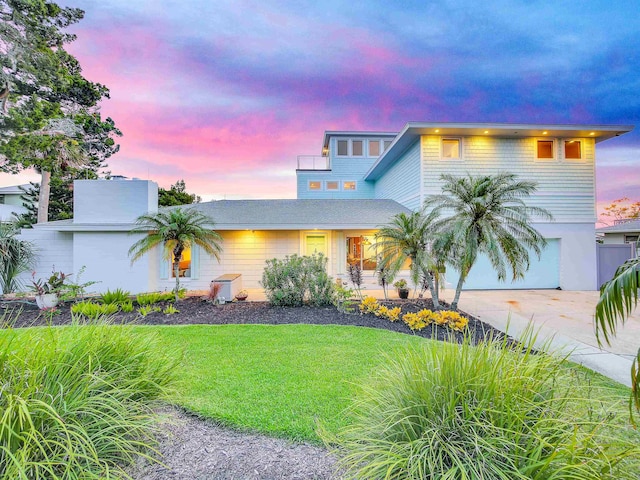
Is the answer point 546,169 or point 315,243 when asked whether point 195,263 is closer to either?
point 315,243

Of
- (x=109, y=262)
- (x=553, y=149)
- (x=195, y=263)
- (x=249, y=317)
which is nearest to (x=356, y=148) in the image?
(x=553, y=149)

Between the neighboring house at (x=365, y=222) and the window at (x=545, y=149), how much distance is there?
0.14 feet

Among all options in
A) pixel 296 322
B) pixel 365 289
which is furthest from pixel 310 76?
pixel 296 322

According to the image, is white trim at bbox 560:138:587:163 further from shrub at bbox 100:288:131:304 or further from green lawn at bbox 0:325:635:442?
shrub at bbox 100:288:131:304

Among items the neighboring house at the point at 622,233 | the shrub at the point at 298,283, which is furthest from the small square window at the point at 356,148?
the neighboring house at the point at 622,233

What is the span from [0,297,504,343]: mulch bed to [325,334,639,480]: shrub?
4504 millimetres

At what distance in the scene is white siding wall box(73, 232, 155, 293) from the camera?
10859 millimetres

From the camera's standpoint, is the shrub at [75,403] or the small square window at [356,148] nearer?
the shrub at [75,403]

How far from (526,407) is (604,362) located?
4675 millimetres

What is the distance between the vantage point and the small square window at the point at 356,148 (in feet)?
67.8

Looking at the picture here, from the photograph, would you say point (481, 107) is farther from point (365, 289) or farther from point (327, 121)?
point (365, 289)

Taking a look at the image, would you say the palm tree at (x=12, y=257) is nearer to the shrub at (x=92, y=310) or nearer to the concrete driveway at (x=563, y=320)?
the shrub at (x=92, y=310)

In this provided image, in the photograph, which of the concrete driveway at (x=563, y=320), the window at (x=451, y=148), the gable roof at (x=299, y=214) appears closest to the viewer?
the concrete driveway at (x=563, y=320)

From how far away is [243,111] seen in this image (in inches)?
581
